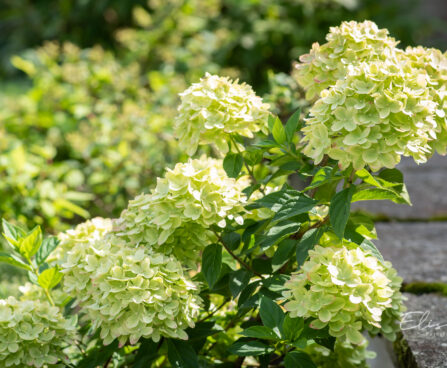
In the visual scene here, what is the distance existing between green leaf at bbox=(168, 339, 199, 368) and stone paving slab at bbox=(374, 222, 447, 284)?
102 cm

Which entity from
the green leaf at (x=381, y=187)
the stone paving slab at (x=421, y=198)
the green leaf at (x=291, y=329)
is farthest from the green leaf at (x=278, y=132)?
the stone paving slab at (x=421, y=198)

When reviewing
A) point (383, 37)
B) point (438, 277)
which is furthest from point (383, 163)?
point (438, 277)

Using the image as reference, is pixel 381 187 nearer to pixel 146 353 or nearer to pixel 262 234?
pixel 262 234

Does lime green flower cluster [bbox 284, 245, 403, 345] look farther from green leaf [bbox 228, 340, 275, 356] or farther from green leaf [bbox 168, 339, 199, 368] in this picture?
green leaf [bbox 168, 339, 199, 368]

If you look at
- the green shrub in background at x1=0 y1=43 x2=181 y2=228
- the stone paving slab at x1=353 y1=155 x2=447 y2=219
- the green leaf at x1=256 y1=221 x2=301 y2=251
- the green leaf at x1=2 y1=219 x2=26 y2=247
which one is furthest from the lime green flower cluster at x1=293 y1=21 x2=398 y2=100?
the stone paving slab at x1=353 y1=155 x2=447 y2=219

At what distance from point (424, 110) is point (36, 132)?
3.13m

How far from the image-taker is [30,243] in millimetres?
1616

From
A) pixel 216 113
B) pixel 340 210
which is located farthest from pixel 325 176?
pixel 216 113

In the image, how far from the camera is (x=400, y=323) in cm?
177

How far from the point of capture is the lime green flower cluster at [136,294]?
1309 millimetres

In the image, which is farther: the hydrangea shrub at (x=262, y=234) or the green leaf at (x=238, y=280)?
the green leaf at (x=238, y=280)

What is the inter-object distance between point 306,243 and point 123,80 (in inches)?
111

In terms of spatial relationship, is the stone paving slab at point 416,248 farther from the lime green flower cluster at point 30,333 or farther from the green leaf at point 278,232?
the lime green flower cluster at point 30,333

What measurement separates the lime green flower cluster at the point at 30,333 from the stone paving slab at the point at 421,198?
1.98 meters
